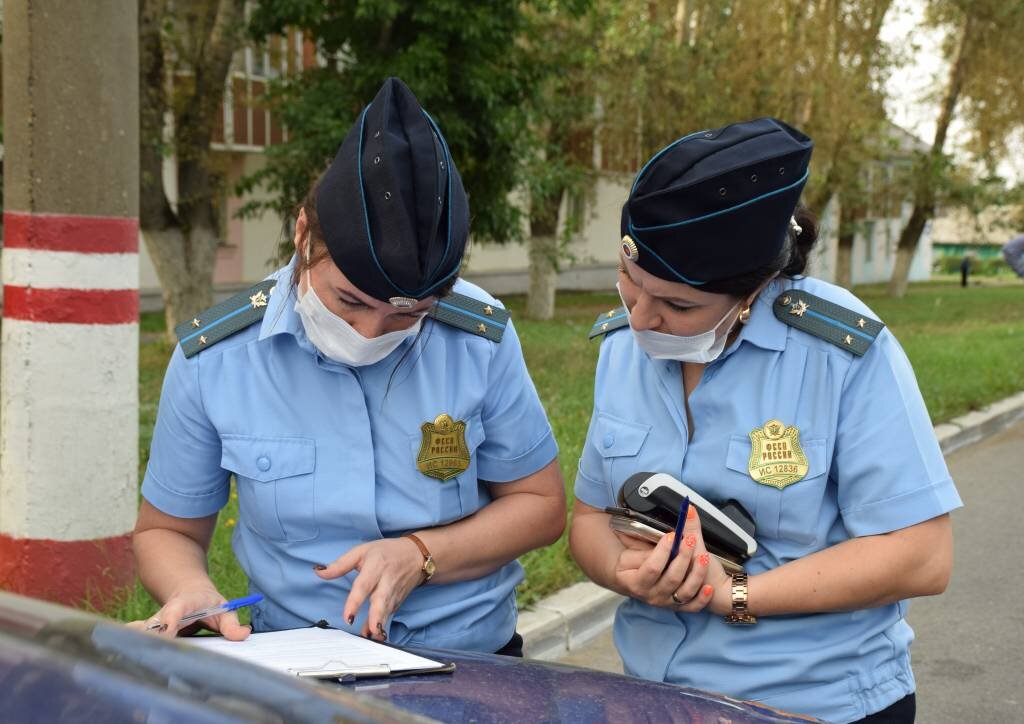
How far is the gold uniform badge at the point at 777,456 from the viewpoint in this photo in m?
2.24

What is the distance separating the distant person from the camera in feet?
37.7

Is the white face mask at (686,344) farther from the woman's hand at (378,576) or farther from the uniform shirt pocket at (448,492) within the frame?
the woman's hand at (378,576)

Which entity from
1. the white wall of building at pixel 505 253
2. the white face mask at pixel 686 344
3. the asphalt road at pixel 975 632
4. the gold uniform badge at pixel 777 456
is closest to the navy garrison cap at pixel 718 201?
the white face mask at pixel 686 344

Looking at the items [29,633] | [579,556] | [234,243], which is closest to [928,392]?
[579,556]

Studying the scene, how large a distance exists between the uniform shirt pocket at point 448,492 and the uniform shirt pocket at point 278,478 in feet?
0.56

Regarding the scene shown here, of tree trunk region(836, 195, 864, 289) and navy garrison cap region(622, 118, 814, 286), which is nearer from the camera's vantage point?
navy garrison cap region(622, 118, 814, 286)

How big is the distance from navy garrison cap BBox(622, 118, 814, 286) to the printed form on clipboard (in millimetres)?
815

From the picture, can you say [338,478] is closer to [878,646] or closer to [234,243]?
[878,646]

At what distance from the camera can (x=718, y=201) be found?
84.7 inches

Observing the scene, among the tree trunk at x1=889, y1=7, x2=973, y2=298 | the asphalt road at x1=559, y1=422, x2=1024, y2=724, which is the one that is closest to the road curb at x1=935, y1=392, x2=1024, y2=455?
the asphalt road at x1=559, y1=422, x2=1024, y2=724

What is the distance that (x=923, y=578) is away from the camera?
2195 millimetres

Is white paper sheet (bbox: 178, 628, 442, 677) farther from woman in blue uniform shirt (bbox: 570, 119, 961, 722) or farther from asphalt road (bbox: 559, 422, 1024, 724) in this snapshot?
asphalt road (bbox: 559, 422, 1024, 724)

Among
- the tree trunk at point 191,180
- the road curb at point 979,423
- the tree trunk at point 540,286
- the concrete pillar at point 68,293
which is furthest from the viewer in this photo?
the tree trunk at point 540,286

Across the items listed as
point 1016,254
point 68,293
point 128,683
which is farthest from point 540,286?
point 128,683
